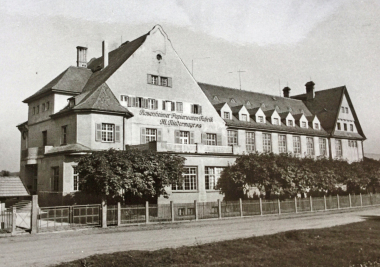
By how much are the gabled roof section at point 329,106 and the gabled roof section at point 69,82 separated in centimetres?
3436

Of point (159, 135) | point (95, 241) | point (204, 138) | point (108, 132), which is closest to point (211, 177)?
point (204, 138)

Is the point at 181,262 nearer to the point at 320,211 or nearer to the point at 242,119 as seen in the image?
the point at 320,211

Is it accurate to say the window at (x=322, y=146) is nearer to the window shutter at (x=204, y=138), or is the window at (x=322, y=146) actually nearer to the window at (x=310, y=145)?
the window at (x=310, y=145)

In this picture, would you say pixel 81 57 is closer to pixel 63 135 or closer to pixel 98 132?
pixel 63 135

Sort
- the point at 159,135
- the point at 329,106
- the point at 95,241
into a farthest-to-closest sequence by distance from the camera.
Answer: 1. the point at 329,106
2. the point at 159,135
3. the point at 95,241

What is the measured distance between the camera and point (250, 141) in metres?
44.8

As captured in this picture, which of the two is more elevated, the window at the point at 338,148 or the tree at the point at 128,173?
the window at the point at 338,148

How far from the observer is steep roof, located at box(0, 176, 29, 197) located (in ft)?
69.8

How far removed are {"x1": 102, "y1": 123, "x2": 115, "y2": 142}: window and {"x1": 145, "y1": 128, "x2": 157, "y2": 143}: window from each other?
3.63 metres

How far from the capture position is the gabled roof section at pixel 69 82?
35688mm

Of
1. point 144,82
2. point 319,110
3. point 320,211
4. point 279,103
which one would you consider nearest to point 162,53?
point 144,82

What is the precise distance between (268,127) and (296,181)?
1261cm

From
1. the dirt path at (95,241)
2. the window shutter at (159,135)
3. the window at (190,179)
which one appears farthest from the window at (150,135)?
the dirt path at (95,241)

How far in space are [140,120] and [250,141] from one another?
1602 centimetres
